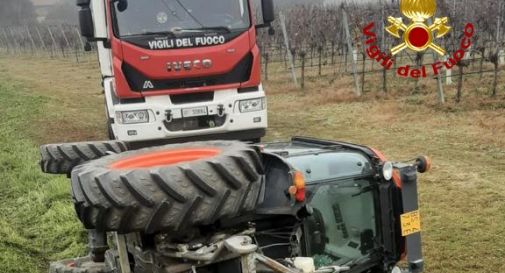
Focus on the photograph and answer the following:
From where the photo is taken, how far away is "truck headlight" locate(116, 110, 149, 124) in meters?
7.25

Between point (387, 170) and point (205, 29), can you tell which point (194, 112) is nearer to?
point (205, 29)

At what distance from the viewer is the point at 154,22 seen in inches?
285

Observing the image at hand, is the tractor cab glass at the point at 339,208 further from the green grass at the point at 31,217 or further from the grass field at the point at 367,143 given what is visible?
the green grass at the point at 31,217

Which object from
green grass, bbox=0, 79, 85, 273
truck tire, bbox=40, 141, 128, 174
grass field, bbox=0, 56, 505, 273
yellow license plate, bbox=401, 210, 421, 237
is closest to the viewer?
yellow license plate, bbox=401, 210, 421, 237

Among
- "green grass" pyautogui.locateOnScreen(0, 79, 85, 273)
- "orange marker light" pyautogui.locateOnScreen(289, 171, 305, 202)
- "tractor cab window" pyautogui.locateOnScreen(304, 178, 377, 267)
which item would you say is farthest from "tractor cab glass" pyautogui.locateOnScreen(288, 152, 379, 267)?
"green grass" pyautogui.locateOnScreen(0, 79, 85, 273)

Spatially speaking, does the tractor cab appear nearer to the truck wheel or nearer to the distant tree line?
the truck wheel

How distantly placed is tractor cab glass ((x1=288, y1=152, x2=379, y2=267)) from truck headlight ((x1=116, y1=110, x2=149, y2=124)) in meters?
4.33

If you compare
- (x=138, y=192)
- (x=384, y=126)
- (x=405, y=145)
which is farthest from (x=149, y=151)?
(x=384, y=126)

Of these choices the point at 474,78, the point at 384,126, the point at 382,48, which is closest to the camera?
the point at 384,126

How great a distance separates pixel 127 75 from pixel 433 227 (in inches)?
156

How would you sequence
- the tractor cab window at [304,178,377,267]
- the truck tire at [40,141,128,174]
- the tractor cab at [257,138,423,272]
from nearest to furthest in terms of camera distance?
the tractor cab at [257,138,423,272] < the tractor cab window at [304,178,377,267] < the truck tire at [40,141,128,174]

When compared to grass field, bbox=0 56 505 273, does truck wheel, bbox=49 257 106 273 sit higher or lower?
higher

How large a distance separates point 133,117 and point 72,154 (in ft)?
12.2

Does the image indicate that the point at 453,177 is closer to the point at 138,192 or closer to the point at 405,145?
the point at 405,145
